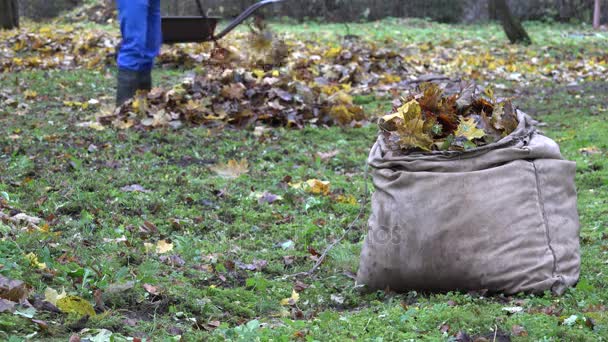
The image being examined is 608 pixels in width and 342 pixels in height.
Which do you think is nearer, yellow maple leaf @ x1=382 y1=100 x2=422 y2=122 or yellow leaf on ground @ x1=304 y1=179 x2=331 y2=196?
yellow maple leaf @ x1=382 y1=100 x2=422 y2=122

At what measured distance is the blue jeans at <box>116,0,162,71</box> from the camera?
752 centimetres

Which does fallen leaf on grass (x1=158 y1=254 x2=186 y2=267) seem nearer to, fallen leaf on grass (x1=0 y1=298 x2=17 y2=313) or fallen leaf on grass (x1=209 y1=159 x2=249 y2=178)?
fallen leaf on grass (x1=0 y1=298 x2=17 y2=313)

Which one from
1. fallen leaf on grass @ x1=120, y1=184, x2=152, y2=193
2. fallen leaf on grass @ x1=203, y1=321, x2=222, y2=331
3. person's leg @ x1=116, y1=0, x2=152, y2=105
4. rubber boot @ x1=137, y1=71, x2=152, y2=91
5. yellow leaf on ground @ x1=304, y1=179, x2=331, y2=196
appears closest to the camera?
fallen leaf on grass @ x1=203, y1=321, x2=222, y2=331

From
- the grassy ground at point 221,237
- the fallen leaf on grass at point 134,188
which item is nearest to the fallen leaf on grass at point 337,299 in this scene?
the grassy ground at point 221,237

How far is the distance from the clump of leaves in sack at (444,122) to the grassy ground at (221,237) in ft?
2.25

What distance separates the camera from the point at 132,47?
7.62 meters

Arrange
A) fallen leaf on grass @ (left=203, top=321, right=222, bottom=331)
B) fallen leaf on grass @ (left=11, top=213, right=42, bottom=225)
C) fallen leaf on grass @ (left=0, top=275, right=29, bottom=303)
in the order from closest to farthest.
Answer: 1. fallen leaf on grass @ (left=0, top=275, right=29, bottom=303)
2. fallen leaf on grass @ (left=203, top=321, right=222, bottom=331)
3. fallen leaf on grass @ (left=11, top=213, right=42, bottom=225)

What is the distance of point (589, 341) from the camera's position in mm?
2893

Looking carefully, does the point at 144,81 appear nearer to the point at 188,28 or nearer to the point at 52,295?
the point at 188,28

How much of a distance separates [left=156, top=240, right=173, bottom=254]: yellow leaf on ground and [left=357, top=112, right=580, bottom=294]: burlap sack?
1138mm

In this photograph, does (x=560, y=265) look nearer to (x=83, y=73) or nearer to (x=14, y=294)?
(x=14, y=294)

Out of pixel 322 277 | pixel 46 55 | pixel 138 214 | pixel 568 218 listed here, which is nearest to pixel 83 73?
pixel 46 55

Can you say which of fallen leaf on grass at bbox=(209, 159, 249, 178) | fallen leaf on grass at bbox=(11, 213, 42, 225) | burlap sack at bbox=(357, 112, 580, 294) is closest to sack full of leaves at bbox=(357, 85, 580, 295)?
burlap sack at bbox=(357, 112, 580, 294)

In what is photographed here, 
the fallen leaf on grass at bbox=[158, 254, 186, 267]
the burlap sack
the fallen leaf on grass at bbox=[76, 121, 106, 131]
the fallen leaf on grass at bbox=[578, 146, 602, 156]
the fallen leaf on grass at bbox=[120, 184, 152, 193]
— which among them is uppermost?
the burlap sack
